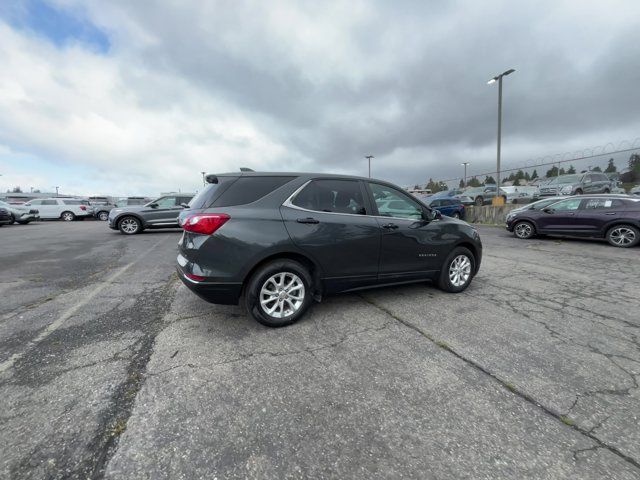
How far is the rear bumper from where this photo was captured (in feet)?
10.2

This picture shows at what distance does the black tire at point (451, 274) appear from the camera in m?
4.49

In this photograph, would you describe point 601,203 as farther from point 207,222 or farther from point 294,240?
point 207,222

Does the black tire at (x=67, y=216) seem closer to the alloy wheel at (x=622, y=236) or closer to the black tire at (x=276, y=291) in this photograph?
the black tire at (x=276, y=291)

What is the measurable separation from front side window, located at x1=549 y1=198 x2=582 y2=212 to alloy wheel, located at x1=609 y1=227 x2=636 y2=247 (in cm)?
121

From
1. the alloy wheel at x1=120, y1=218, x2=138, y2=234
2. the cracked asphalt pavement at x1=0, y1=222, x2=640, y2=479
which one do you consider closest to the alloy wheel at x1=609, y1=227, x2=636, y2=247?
the cracked asphalt pavement at x1=0, y1=222, x2=640, y2=479

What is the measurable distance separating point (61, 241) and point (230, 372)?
11037 mm

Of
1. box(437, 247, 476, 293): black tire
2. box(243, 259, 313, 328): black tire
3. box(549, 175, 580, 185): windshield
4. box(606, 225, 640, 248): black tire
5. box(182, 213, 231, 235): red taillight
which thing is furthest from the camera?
box(549, 175, 580, 185): windshield

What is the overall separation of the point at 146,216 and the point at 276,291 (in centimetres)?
1149

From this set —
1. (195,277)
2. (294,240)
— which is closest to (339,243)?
(294,240)

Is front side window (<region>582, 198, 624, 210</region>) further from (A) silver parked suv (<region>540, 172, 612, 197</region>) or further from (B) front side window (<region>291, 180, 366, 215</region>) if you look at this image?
(A) silver parked suv (<region>540, 172, 612, 197</region>)

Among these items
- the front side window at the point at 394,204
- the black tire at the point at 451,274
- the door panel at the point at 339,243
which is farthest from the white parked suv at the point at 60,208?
the black tire at the point at 451,274

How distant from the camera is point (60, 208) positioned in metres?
23.5

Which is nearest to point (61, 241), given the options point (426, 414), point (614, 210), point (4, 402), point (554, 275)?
point (4, 402)

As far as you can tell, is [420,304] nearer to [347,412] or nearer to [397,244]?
[397,244]
